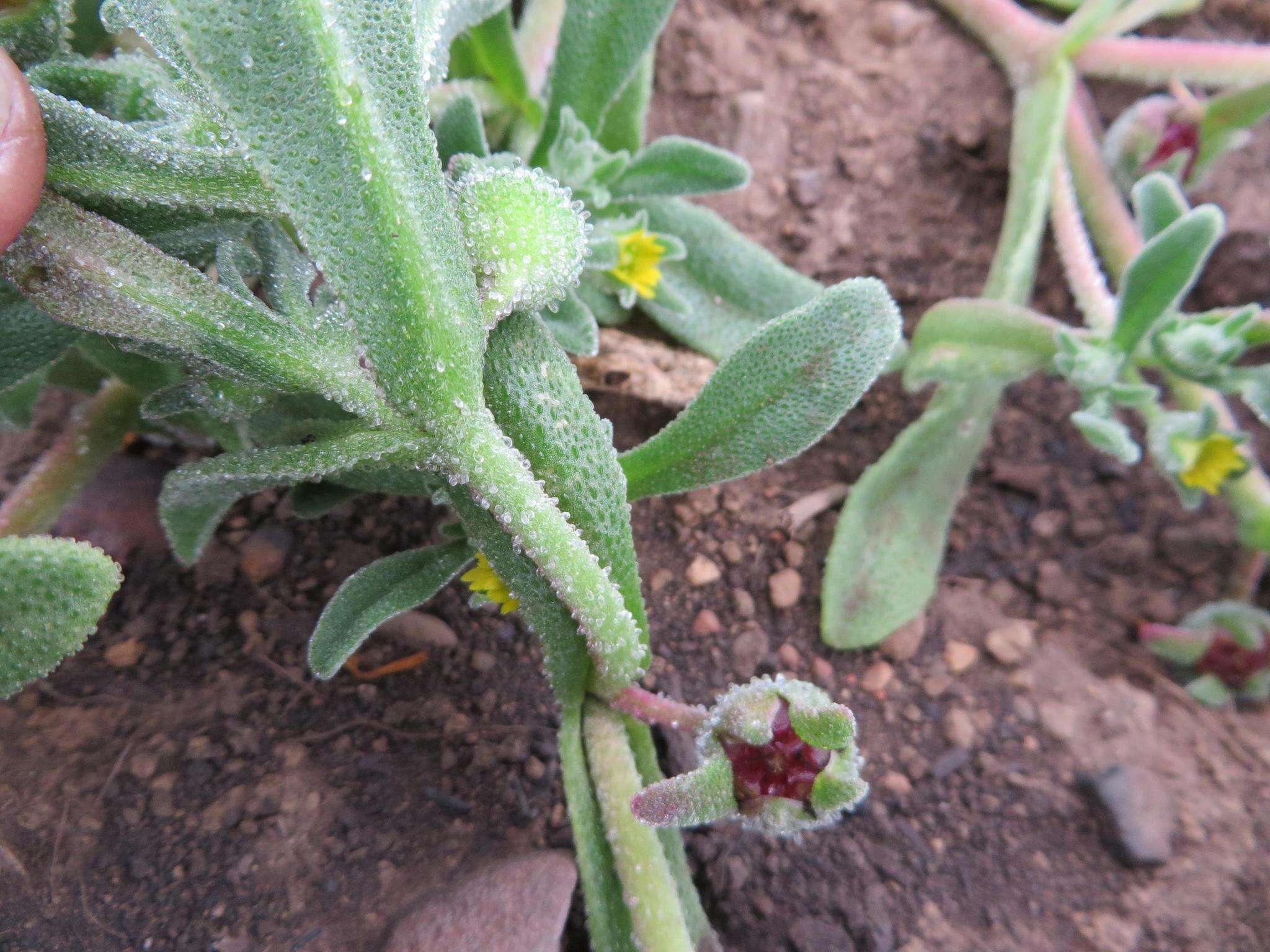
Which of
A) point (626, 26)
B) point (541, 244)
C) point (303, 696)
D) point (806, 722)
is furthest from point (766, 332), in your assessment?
point (303, 696)

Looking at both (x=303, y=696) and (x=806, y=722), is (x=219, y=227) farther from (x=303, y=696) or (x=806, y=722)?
(x=806, y=722)

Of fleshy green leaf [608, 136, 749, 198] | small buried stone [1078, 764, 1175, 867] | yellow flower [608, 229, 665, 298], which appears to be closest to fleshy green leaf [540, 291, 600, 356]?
yellow flower [608, 229, 665, 298]

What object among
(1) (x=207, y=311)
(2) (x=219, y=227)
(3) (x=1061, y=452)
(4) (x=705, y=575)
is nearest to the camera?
(1) (x=207, y=311)

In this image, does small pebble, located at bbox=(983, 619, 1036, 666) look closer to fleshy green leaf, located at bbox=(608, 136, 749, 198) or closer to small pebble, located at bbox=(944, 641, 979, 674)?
small pebble, located at bbox=(944, 641, 979, 674)

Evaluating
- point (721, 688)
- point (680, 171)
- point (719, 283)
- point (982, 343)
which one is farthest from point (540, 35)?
point (721, 688)

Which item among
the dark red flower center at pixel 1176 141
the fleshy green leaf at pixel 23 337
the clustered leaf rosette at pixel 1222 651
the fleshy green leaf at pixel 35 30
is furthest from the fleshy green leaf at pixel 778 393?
the dark red flower center at pixel 1176 141

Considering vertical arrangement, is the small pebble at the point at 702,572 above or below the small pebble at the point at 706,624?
above

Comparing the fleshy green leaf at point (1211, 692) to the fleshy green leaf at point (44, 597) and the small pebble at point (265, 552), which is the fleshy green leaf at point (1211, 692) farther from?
the fleshy green leaf at point (44, 597)
